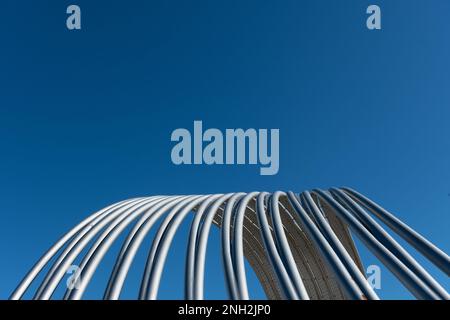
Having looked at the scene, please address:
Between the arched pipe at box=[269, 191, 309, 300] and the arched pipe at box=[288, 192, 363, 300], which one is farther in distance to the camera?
the arched pipe at box=[269, 191, 309, 300]

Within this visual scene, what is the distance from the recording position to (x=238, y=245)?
9992mm

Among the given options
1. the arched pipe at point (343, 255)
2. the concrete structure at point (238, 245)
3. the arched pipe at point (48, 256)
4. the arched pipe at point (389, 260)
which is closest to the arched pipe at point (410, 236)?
the concrete structure at point (238, 245)

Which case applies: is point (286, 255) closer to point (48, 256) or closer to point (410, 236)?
point (410, 236)

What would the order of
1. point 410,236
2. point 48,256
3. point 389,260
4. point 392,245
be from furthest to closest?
1. point 48,256
2. point 410,236
3. point 392,245
4. point 389,260

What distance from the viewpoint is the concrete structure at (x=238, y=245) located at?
27.1ft

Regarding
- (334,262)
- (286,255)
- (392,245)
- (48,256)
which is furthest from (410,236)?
(48,256)

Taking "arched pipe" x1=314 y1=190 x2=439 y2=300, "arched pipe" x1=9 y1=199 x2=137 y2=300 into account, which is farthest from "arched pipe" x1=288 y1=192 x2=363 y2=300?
"arched pipe" x1=9 y1=199 x2=137 y2=300

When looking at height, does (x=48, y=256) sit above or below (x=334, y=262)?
below

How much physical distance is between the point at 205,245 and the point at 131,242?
6.43ft

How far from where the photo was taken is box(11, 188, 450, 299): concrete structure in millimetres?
8250

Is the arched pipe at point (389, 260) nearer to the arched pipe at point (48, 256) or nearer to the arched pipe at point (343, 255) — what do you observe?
the arched pipe at point (343, 255)

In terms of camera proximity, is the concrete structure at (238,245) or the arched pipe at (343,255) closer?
the arched pipe at (343,255)

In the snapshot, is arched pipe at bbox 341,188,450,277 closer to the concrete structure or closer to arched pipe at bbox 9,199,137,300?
the concrete structure
